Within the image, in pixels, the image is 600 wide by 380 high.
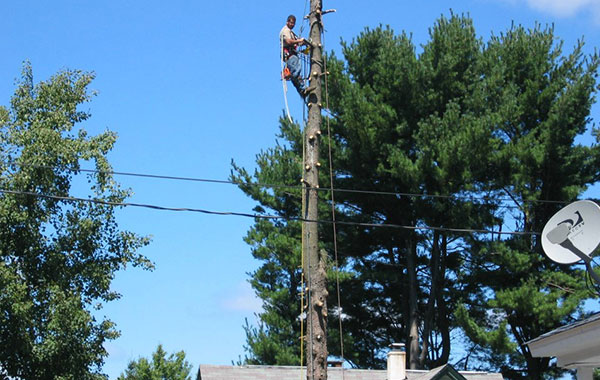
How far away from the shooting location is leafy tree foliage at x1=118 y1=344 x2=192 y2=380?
101ft

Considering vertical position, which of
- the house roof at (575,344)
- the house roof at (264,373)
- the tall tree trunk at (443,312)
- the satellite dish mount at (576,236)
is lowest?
the house roof at (575,344)

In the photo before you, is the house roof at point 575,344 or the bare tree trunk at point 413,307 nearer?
the house roof at point 575,344

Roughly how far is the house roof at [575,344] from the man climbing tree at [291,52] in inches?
180

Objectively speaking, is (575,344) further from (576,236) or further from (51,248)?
(51,248)

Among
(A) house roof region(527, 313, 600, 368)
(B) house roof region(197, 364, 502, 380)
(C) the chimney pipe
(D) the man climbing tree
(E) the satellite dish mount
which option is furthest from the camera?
(B) house roof region(197, 364, 502, 380)

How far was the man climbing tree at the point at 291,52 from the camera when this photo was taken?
1063 cm

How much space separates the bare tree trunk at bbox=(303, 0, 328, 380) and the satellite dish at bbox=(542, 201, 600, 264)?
2773mm

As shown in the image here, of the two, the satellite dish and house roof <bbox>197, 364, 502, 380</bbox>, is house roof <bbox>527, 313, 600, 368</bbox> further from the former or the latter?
house roof <bbox>197, 364, 502, 380</bbox>

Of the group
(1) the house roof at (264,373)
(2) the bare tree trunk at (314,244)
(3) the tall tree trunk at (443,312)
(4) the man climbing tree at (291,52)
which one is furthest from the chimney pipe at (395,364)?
(3) the tall tree trunk at (443,312)

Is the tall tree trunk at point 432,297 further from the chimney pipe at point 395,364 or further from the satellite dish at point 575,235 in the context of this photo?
the satellite dish at point 575,235

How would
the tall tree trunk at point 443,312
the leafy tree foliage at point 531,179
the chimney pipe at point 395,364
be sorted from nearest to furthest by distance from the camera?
the chimney pipe at point 395,364
the leafy tree foliage at point 531,179
the tall tree trunk at point 443,312

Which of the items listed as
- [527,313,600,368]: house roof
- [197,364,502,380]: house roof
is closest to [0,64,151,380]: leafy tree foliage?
[197,364,502,380]: house roof

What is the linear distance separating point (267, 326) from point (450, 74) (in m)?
10.3

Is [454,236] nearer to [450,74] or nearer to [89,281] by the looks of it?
[450,74]
